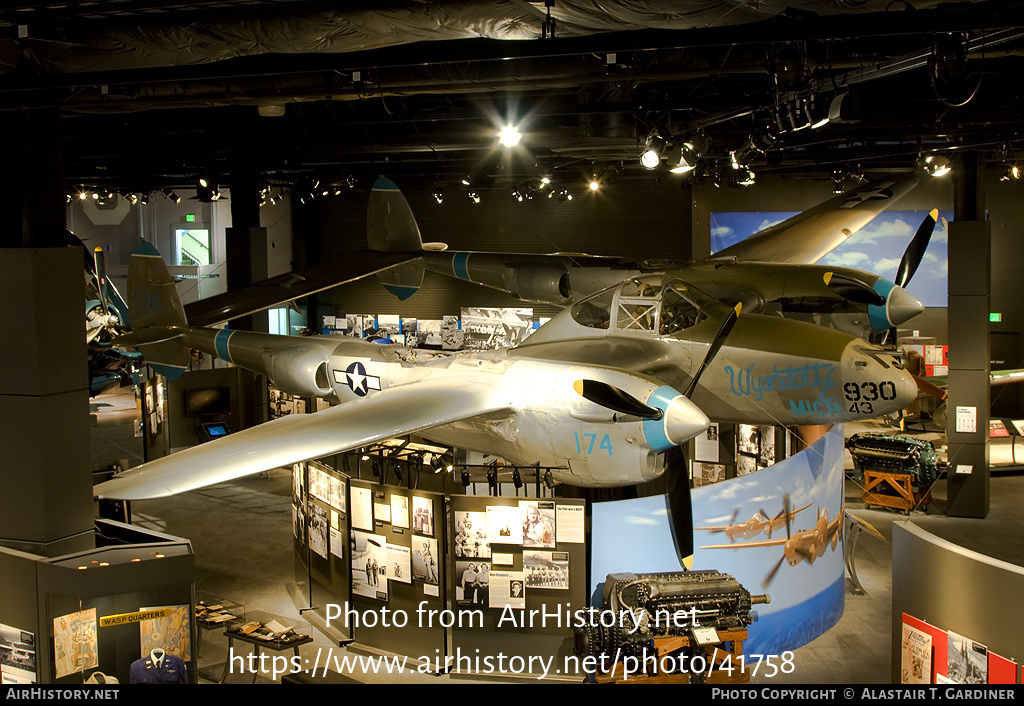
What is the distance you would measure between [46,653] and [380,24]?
559cm

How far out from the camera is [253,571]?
10555 millimetres

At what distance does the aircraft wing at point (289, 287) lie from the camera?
12.3 meters

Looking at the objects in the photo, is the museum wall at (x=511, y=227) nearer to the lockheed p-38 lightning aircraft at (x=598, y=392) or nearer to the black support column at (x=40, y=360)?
the lockheed p-38 lightning aircraft at (x=598, y=392)

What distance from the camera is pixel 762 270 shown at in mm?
10383

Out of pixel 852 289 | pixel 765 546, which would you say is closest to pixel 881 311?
pixel 852 289

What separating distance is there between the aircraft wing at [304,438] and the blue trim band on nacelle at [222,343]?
157 inches

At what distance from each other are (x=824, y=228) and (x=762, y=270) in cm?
320

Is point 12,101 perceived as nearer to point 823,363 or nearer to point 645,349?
point 645,349

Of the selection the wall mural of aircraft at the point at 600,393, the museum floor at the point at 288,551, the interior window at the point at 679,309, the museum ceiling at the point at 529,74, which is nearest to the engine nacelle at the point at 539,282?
the museum ceiling at the point at 529,74

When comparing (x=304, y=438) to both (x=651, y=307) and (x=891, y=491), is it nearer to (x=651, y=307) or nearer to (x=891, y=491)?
(x=651, y=307)

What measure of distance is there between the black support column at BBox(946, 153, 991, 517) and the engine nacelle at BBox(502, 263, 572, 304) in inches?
261

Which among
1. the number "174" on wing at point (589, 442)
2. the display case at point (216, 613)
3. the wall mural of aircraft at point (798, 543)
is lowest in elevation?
the display case at point (216, 613)

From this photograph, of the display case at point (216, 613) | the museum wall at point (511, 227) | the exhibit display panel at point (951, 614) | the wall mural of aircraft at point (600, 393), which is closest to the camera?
the exhibit display panel at point (951, 614)

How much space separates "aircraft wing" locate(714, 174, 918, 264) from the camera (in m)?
12.4
